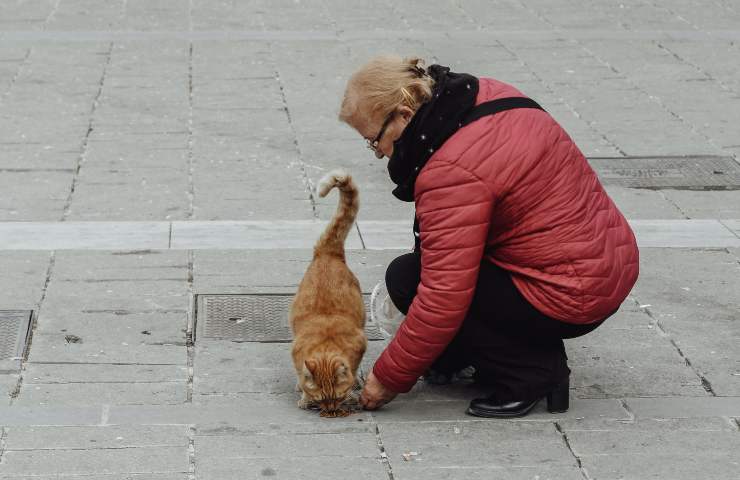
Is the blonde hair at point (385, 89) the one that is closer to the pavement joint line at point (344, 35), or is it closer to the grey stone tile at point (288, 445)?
the grey stone tile at point (288, 445)

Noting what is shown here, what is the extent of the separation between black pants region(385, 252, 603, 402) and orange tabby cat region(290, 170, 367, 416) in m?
0.20

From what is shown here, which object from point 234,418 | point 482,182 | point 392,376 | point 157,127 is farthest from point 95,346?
point 157,127

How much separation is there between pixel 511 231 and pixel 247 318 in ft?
5.62

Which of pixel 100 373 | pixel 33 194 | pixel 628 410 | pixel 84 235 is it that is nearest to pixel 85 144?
pixel 33 194

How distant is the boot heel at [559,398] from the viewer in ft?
16.2

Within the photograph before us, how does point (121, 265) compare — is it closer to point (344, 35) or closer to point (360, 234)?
point (360, 234)

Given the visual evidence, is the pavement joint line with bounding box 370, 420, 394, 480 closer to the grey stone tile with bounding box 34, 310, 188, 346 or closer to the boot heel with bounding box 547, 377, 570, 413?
the boot heel with bounding box 547, 377, 570, 413

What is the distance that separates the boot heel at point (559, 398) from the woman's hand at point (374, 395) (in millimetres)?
595

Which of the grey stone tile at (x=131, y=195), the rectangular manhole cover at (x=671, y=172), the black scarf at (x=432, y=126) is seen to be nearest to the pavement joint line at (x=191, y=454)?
the black scarf at (x=432, y=126)

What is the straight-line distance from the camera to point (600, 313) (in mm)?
4742

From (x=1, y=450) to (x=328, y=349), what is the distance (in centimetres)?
121

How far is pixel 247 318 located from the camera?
5.94 m

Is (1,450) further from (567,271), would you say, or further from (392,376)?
(567,271)

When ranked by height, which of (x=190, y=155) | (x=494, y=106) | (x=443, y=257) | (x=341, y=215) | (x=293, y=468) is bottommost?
(x=190, y=155)
